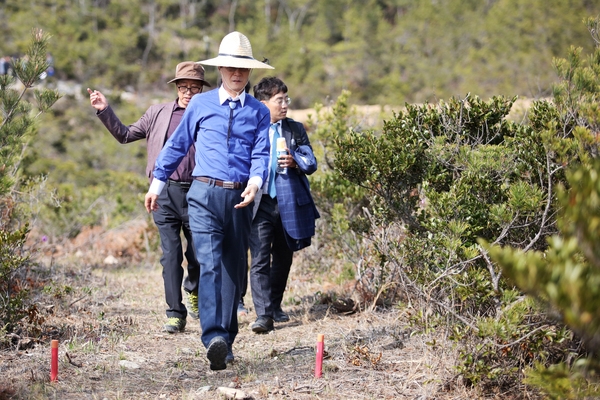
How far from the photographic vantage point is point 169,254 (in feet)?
→ 18.2

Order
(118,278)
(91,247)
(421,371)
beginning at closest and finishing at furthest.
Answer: (421,371) → (118,278) → (91,247)

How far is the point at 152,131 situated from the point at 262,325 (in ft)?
5.84

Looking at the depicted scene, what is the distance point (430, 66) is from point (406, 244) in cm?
3583

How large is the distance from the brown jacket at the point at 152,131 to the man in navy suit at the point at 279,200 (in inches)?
26.6

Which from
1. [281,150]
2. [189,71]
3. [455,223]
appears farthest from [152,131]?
[455,223]

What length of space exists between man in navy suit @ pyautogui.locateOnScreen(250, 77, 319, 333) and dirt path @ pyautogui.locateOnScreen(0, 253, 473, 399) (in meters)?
0.48

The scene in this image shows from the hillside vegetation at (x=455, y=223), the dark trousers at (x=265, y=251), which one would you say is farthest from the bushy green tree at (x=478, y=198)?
the dark trousers at (x=265, y=251)

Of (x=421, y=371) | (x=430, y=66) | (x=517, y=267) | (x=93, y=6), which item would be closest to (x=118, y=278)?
(x=421, y=371)

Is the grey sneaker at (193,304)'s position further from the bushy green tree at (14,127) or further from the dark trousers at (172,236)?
the bushy green tree at (14,127)

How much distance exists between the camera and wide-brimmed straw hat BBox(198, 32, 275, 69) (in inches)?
173

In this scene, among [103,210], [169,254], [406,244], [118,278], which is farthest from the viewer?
[103,210]

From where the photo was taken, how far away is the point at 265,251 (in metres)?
5.73

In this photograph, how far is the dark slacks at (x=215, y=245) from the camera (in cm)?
429

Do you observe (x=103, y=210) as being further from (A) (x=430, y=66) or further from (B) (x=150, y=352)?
(A) (x=430, y=66)
